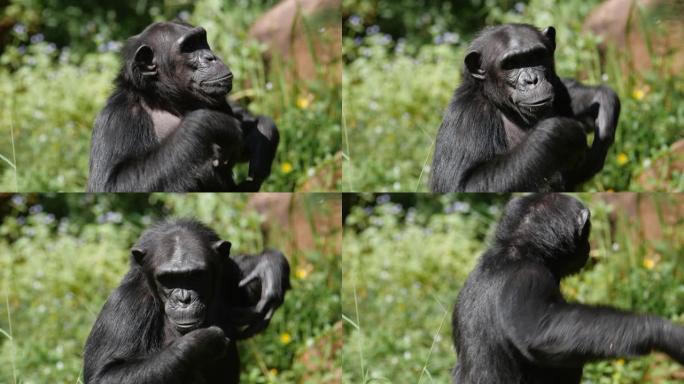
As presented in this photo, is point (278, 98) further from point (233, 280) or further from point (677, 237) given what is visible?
point (677, 237)

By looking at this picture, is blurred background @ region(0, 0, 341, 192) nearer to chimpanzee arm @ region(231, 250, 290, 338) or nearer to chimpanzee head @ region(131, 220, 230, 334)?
chimpanzee arm @ region(231, 250, 290, 338)

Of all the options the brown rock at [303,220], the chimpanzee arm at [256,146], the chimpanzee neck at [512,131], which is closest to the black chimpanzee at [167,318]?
the chimpanzee arm at [256,146]

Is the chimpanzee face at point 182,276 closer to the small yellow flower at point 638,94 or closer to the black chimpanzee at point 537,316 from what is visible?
the black chimpanzee at point 537,316

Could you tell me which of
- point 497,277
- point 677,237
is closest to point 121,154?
point 497,277

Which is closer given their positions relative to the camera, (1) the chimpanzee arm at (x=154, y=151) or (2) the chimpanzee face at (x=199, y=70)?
(1) the chimpanzee arm at (x=154, y=151)

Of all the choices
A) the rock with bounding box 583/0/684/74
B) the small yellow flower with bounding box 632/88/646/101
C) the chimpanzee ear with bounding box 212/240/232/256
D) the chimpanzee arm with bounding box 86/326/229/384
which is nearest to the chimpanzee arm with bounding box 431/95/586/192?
the chimpanzee ear with bounding box 212/240/232/256

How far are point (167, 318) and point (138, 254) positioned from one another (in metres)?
0.39

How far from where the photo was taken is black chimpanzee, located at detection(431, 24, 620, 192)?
5727 mm

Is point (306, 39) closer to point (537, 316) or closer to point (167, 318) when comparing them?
point (167, 318)

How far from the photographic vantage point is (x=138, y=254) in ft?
18.1

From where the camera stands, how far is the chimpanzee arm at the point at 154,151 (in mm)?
5664

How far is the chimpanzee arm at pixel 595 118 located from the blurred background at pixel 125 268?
2.30m

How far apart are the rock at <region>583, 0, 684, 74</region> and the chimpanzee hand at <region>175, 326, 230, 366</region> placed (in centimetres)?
469

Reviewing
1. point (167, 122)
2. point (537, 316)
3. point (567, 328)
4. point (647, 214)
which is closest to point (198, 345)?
point (167, 122)
